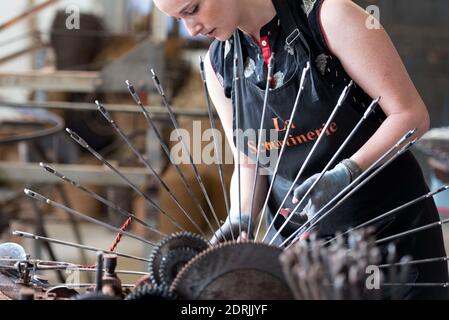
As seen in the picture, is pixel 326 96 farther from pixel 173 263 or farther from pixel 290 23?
pixel 173 263

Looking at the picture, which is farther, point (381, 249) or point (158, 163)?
point (158, 163)

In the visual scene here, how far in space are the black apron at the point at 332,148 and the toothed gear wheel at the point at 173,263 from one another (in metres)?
0.40

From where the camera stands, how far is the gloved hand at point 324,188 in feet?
4.21

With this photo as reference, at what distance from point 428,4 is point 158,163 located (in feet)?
5.22

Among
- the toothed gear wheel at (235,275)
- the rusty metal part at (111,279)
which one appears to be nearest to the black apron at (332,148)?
the rusty metal part at (111,279)

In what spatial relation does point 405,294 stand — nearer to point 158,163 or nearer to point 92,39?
point 158,163

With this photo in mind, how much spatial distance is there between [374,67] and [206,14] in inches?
11.0

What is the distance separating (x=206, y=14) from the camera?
135cm

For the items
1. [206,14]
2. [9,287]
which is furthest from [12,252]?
[206,14]

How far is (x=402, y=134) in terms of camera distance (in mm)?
1391

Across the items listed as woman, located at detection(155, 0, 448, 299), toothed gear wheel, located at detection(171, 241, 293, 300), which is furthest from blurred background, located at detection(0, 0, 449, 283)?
toothed gear wheel, located at detection(171, 241, 293, 300)

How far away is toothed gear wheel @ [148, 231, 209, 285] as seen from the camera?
1.12m
